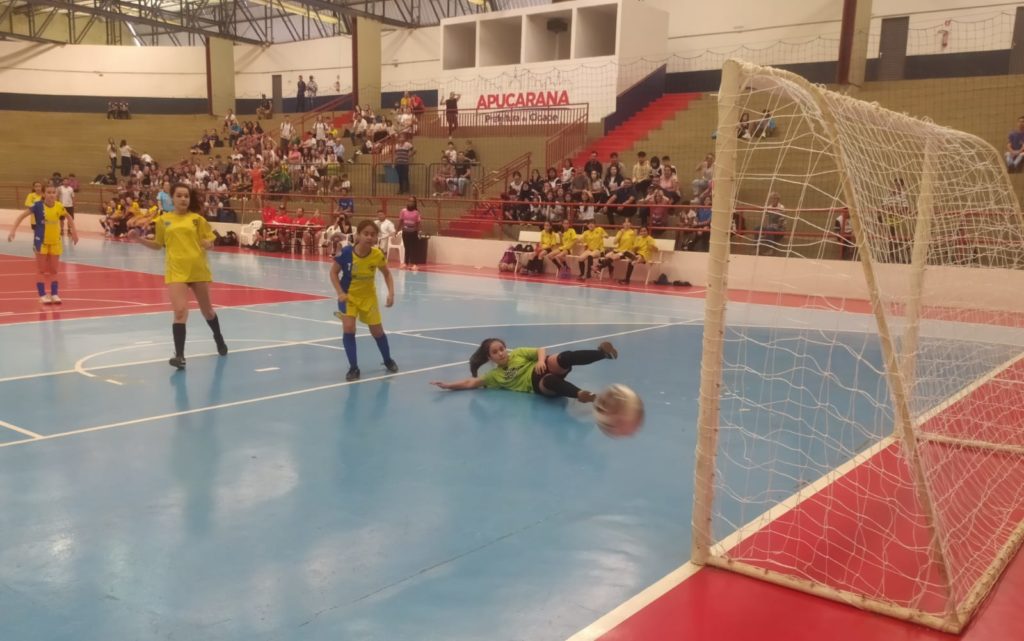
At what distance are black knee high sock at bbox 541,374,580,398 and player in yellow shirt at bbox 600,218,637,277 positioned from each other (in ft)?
36.7

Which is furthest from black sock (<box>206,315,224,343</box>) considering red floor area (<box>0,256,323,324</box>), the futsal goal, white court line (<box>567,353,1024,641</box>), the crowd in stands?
the crowd in stands

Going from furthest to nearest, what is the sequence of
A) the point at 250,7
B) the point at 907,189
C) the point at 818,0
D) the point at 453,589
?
the point at 250,7 < the point at 818,0 < the point at 907,189 < the point at 453,589

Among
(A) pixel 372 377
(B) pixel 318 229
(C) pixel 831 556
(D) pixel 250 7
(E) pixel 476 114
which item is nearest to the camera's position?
(C) pixel 831 556

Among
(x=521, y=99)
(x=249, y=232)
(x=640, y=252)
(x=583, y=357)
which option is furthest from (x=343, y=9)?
(x=583, y=357)

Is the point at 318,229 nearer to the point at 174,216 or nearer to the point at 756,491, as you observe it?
the point at 174,216

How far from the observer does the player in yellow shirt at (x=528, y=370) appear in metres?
7.17

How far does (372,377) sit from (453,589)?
4619 mm

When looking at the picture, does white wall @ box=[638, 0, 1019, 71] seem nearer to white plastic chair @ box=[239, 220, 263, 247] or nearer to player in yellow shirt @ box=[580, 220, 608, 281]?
player in yellow shirt @ box=[580, 220, 608, 281]

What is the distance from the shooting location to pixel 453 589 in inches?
147

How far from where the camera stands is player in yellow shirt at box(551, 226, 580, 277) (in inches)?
756

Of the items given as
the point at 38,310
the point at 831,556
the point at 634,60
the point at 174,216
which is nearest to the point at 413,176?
the point at 634,60

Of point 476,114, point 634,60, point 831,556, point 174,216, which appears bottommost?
point 831,556

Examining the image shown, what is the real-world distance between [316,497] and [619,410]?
2162mm

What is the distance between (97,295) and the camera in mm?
13492
